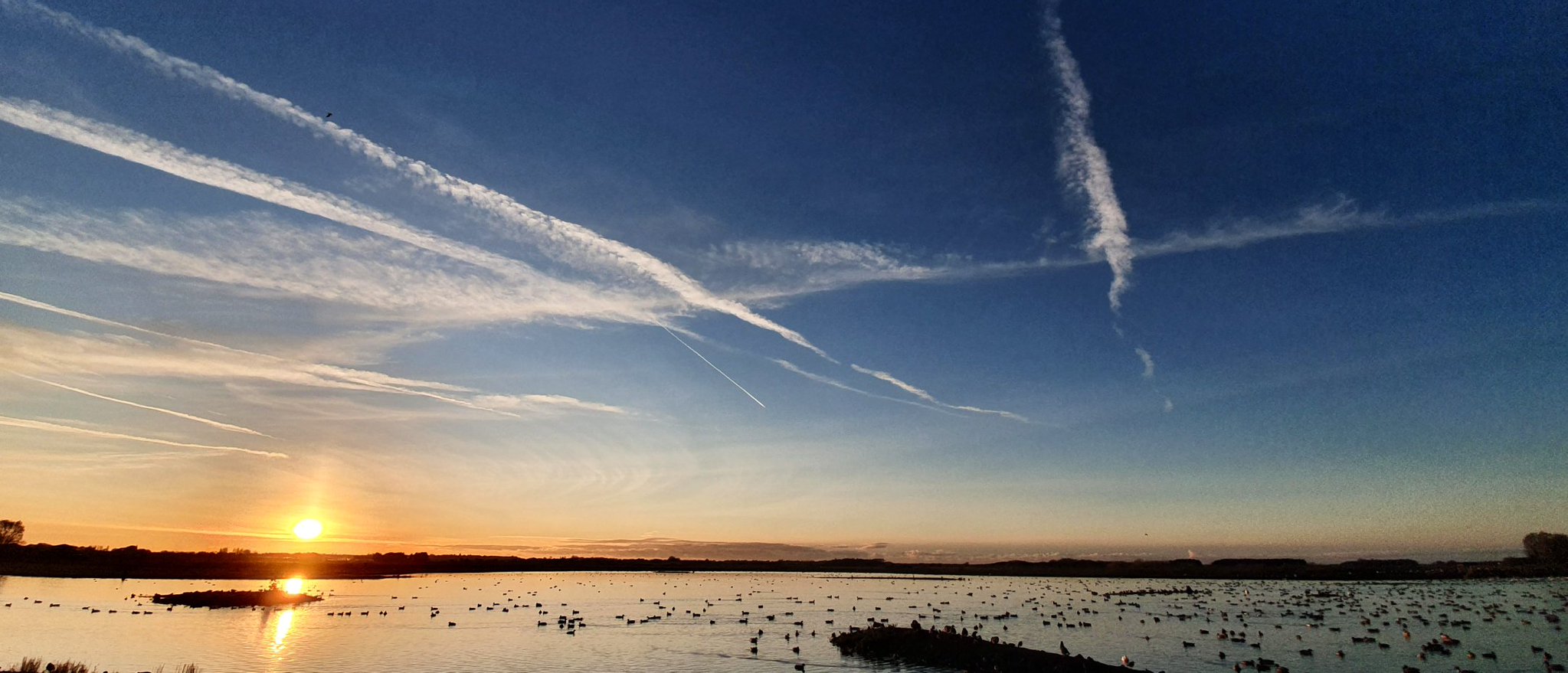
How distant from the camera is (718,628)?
7150 cm

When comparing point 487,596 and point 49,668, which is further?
point 487,596

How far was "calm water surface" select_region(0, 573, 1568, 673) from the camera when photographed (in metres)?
47.8

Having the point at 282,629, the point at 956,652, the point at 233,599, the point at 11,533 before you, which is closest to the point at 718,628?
the point at 956,652

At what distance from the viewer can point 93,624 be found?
→ 62.9m

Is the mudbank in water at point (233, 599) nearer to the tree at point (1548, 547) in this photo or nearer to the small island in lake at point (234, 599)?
the small island in lake at point (234, 599)

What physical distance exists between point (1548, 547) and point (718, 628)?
223151 millimetres

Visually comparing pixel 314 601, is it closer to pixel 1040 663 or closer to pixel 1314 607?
pixel 1040 663

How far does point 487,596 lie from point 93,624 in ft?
193

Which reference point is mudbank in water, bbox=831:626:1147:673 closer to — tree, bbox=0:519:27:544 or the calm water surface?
the calm water surface

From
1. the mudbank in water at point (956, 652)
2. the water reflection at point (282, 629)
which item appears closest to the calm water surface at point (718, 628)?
the water reflection at point (282, 629)

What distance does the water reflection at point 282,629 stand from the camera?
5466cm

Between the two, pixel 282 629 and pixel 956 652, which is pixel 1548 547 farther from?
pixel 282 629

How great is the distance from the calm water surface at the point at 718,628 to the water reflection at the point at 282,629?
1.11ft

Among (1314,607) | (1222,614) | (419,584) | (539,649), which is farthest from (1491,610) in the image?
(419,584)
